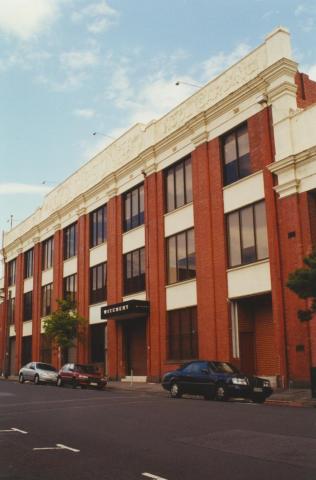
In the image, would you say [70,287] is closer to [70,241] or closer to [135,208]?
[70,241]

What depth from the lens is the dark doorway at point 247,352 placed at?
2517cm

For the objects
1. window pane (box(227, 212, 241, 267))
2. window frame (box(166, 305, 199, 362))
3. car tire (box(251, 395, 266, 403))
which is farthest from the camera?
window frame (box(166, 305, 199, 362))

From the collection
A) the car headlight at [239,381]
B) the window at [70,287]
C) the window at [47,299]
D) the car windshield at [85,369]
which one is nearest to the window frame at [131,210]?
the window at [70,287]

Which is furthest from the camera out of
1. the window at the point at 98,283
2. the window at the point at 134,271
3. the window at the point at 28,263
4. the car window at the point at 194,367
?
the window at the point at 28,263

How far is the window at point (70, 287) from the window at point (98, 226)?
363 cm

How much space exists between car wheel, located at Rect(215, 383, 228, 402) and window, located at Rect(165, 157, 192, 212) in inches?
503

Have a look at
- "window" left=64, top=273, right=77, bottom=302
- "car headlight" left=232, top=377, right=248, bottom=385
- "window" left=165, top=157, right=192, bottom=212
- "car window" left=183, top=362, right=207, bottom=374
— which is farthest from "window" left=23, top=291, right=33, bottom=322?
"car headlight" left=232, top=377, right=248, bottom=385

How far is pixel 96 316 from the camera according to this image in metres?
37.0

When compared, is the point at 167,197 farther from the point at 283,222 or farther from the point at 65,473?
the point at 65,473

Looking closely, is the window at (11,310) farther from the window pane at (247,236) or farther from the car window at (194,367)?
the car window at (194,367)

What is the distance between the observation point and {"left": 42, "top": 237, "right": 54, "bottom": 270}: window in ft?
153

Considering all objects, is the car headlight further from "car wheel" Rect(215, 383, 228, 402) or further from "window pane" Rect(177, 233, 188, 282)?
"window pane" Rect(177, 233, 188, 282)

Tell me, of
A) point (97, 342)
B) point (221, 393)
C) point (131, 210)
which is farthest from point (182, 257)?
point (221, 393)

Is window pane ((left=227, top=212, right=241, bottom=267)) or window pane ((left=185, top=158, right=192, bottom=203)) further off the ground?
window pane ((left=185, top=158, right=192, bottom=203))
